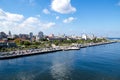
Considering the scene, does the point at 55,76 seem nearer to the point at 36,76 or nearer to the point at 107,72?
the point at 36,76

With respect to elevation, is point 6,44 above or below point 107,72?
above

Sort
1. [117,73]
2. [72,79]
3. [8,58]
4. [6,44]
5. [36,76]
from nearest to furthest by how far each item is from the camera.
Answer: [72,79], [36,76], [117,73], [8,58], [6,44]

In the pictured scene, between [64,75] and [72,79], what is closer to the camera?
[72,79]

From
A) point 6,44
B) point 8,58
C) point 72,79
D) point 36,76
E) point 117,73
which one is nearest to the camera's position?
point 72,79

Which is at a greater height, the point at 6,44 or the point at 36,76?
the point at 6,44

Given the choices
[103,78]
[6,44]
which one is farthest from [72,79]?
[6,44]

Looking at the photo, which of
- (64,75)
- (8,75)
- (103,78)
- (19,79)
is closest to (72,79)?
(64,75)

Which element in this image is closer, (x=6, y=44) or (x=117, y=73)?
(x=117, y=73)

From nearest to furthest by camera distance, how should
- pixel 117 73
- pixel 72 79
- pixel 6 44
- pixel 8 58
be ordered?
pixel 72 79 < pixel 117 73 < pixel 8 58 < pixel 6 44

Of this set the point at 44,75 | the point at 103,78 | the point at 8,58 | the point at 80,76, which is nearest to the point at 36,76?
the point at 44,75

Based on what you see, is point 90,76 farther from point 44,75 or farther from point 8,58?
point 8,58
